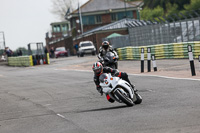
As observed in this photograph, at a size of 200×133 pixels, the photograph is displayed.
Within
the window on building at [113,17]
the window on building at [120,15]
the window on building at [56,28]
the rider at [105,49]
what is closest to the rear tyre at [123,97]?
the rider at [105,49]

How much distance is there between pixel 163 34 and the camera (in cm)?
3406

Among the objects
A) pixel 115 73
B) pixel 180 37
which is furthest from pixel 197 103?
pixel 180 37

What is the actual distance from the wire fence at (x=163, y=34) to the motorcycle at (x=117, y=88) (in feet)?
63.0

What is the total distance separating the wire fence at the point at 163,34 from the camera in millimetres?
29859

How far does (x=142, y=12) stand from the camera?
343 ft

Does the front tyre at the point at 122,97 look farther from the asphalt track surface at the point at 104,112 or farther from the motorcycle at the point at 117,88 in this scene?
the asphalt track surface at the point at 104,112

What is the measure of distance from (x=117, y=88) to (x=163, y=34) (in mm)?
24356

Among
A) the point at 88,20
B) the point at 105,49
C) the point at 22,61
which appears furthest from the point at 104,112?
the point at 88,20

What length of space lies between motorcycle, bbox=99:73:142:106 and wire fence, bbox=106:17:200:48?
1921 centimetres

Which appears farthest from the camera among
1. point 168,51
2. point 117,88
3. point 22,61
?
point 22,61

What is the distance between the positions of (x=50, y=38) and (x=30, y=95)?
107 metres

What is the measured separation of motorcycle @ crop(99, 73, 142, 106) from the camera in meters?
10.3

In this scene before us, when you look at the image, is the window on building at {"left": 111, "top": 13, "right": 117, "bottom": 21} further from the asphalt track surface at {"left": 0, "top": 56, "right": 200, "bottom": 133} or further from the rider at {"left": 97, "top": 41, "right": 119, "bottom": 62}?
the rider at {"left": 97, "top": 41, "right": 119, "bottom": 62}

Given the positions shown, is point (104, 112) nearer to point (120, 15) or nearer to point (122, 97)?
point (122, 97)
